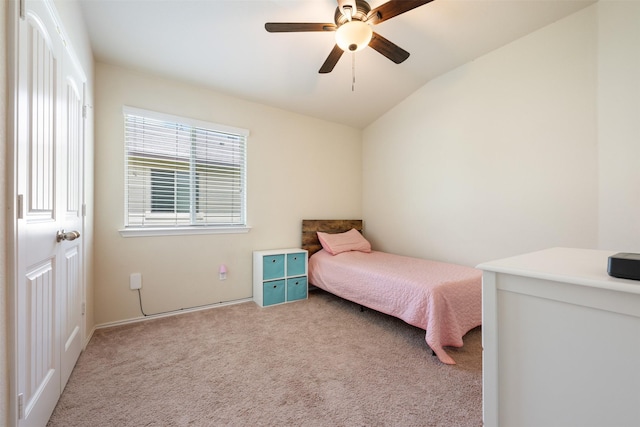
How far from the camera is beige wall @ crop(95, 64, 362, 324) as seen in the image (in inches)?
95.4

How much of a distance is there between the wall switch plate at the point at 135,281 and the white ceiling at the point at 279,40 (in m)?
1.99

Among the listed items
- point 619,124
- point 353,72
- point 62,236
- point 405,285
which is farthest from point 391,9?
point 62,236

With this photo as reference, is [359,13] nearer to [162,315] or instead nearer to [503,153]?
[503,153]

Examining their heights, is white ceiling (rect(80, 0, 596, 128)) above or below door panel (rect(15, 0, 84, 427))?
above

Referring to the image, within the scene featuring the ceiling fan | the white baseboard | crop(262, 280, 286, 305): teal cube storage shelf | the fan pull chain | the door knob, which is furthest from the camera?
crop(262, 280, 286, 305): teal cube storage shelf

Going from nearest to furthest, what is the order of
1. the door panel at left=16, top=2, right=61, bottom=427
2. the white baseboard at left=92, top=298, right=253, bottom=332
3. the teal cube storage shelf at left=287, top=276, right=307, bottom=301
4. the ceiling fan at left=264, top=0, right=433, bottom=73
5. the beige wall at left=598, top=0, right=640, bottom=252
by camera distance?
the door panel at left=16, top=2, right=61, bottom=427 → the ceiling fan at left=264, top=0, right=433, bottom=73 → the beige wall at left=598, top=0, right=640, bottom=252 → the white baseboard at left=92, top=298, right=253, bottom=332 → the teal cube storage shelf at left=287, top=276, right=307, bottom=301

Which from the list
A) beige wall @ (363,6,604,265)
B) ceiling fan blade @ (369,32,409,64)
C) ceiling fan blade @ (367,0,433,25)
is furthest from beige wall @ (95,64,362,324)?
ceiling fan blade @ (367,0,433,25)

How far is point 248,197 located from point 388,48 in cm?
211

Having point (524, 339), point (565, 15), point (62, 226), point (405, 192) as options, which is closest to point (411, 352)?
point (524, 339)

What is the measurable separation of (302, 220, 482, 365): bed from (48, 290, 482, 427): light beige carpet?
0.21m

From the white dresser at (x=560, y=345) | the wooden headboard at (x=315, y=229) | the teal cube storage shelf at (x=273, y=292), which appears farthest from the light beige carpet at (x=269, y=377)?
the wooden headboard at (x=315, y=229)

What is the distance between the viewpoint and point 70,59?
163cm

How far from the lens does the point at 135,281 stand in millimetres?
2527

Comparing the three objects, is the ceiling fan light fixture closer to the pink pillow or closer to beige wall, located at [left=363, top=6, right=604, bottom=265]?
beige wall, located at [left=363, top=6, right=604, bottom=265]
